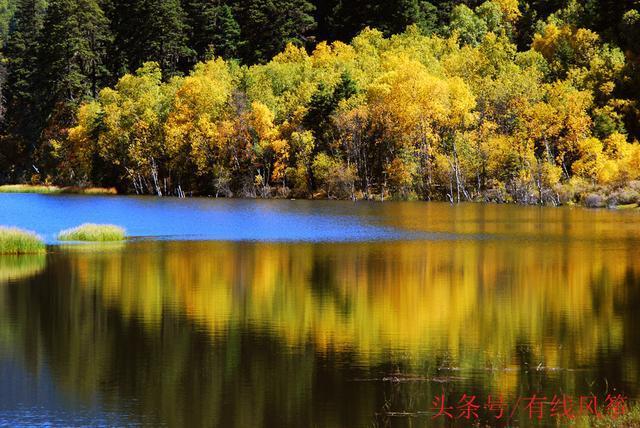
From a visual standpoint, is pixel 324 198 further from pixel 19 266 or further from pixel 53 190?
pixel 19 266

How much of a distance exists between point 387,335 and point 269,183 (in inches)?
3305

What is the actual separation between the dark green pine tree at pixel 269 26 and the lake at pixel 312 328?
86279 millimetres

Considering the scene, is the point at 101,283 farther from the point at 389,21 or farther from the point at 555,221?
the point at 389,21

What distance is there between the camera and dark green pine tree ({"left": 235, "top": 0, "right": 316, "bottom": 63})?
138750 millimetres

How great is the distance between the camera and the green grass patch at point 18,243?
45.6m

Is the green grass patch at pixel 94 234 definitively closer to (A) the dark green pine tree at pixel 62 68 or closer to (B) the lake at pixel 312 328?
(B) the lake at pixel 312 328

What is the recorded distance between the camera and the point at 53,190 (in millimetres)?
123938

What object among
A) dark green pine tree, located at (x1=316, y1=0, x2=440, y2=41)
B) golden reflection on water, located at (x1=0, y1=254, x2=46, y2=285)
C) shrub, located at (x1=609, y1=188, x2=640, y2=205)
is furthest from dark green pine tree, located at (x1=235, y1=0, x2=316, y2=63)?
golden reflection on water, located at (x1=0, y1=254, x2=46, y2=285)

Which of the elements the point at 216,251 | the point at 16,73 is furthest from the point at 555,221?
the point at 16,73

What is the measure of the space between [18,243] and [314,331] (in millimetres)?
22929

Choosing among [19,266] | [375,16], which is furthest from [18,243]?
[375,16]

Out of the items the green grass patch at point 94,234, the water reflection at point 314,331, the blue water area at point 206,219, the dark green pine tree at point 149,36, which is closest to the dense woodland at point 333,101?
the dark green pine tree at point 149,36

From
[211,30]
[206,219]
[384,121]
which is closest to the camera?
[206,219]

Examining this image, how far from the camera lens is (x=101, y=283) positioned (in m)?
36.5
